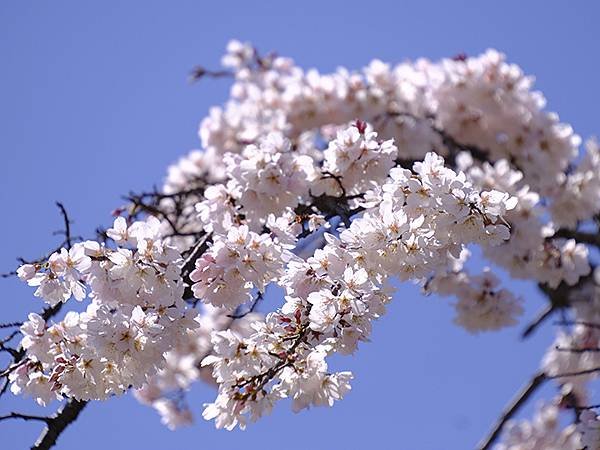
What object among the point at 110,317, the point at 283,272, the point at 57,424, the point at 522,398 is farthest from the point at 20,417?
the point at 522,398

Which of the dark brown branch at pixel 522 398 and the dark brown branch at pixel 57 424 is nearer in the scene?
the dark brown branch at pixel 57 424

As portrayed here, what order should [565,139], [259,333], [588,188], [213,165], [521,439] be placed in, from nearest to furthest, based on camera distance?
[259,333]
[588,188]
[565,139]
[213,165]
[521,439]

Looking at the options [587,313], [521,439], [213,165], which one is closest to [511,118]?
[587,313]

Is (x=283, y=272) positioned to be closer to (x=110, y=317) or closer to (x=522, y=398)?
(x=110, y=317)

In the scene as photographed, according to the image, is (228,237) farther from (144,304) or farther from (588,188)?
(588,188)

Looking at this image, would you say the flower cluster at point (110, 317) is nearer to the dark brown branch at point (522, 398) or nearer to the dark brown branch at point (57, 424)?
the dark brown branch at point (57, 424)

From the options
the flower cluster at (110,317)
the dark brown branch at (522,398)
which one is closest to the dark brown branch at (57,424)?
the flower cluster at (110,317)

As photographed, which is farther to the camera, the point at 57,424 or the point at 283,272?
the point at 57,424

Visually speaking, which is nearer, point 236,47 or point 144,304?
point 144,304

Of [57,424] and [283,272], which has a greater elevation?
[57,424]

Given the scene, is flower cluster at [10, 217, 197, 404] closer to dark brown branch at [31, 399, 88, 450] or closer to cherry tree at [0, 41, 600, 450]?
cherry tree at [0, 41, 600, 450]

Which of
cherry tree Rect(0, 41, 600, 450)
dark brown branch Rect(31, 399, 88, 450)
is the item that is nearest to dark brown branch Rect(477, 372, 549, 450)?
cherry tree Rect(0, 41, 600, 450)
